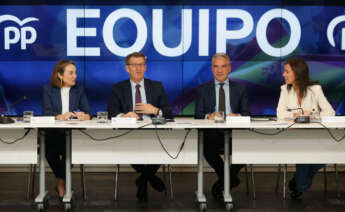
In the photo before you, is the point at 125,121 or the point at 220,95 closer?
the point at 125,121

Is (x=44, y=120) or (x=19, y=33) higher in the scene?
(x=19, y=33)

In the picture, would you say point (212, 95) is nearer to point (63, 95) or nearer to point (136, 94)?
point (136, 94)

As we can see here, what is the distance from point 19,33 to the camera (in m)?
5.41

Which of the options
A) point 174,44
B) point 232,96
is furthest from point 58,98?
point 174,44

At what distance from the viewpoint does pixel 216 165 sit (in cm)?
410

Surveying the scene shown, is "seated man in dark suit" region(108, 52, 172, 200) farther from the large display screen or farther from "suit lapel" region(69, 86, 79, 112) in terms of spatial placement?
the large display screen

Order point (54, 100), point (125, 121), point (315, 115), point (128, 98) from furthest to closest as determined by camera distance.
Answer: point (128, 98), point (54, 100), point (315, 115), point (125, 121)

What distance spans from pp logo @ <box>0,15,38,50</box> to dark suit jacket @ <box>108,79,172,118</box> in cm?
165

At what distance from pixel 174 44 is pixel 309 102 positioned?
1853 millimetres

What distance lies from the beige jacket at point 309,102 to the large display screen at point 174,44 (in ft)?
3.79

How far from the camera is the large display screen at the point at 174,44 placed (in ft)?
17.7

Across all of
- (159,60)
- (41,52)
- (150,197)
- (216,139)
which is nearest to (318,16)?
(159,60)

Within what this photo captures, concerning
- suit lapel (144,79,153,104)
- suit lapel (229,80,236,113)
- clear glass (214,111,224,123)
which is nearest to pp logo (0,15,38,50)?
suit lapel (144,79,153,104)

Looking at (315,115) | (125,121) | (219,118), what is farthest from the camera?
(315,115)
